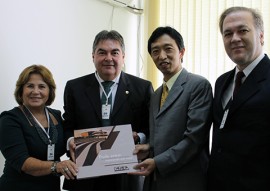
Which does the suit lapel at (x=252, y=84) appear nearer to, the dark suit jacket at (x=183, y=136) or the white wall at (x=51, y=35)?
the dark suit jacket at (x=183, y=136)

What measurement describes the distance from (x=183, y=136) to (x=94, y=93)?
0.69 m

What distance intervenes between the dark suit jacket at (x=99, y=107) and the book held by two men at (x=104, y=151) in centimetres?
18

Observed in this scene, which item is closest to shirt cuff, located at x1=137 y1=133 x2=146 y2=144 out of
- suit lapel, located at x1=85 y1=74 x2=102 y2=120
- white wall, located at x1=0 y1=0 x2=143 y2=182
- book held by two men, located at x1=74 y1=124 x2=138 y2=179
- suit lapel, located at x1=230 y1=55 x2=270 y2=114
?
book held by two men, located at x1=74 y1=124 x2=138 y2=179

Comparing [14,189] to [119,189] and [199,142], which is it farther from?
[199,142]

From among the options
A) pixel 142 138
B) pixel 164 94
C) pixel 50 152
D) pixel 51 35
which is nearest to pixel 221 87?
pixel 164 94

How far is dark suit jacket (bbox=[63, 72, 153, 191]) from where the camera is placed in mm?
1962

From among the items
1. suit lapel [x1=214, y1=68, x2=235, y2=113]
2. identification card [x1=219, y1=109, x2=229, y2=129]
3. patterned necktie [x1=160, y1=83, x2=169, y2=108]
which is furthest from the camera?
patterned necktie [x1=160, y1=83, x2=169, y2=108]

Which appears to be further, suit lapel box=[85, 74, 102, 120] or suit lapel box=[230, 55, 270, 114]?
suit lapel box=[85, 74, 102, 120]

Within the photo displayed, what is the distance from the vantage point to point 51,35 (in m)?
2.84

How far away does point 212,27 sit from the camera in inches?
138

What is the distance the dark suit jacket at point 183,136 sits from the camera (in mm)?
1668

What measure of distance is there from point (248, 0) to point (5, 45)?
254cm

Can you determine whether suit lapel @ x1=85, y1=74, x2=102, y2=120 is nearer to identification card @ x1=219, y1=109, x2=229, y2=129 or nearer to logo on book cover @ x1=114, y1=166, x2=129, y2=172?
logo on book cover @ x1=114, y1=166, x2=129, y2=172

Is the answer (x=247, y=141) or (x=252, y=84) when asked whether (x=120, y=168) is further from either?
(x=252, y=84)
